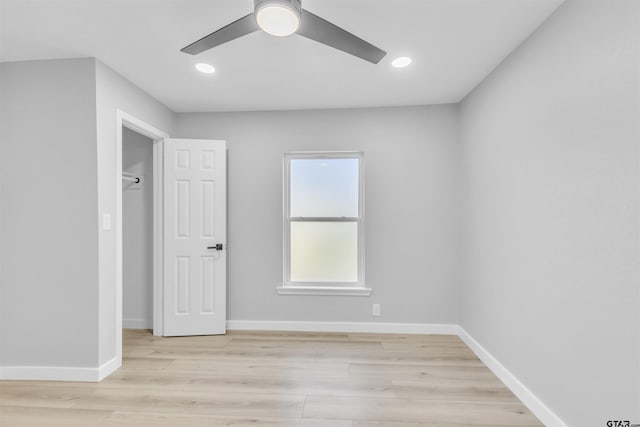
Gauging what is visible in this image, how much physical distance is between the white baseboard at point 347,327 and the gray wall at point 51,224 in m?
1.51

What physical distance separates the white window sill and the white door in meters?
0.68

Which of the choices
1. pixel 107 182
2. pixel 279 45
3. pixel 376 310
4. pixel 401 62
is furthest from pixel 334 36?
pixel 376 310

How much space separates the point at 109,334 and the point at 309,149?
8.37 ft

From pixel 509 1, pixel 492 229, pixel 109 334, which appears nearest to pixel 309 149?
pixel 492 229

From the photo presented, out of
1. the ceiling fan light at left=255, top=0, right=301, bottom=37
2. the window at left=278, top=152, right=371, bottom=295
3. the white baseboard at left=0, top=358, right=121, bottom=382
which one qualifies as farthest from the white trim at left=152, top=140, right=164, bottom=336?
the ceiling fan light at left=255, top=0, right=301, bottom=37

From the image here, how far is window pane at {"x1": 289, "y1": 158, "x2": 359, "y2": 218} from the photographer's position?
370 centimetres

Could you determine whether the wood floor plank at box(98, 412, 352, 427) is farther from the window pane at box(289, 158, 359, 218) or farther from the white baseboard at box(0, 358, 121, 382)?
the window pane at box(289, 158, 359, 218)

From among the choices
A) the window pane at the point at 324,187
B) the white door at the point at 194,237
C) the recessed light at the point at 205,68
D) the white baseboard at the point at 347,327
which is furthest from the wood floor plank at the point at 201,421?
the recessed light at the point at 205,68

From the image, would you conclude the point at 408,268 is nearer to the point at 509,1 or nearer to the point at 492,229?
the point at 492,229

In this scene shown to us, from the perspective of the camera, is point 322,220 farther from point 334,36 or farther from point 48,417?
point 48,417

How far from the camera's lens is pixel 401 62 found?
2.55m

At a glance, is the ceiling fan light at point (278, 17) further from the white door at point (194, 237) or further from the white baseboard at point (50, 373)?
the white baseboard at point (50, 373)

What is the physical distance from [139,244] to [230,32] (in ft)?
9.66

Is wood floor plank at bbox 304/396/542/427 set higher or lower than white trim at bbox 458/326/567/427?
lower
